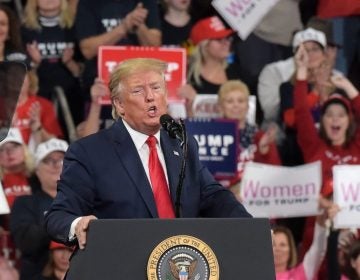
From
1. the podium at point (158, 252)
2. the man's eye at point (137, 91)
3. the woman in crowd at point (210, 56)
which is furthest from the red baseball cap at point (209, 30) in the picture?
the podium at point (158, 252)

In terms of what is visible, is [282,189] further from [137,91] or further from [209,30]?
[137,91]

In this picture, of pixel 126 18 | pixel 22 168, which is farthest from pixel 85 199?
pixel 126 18

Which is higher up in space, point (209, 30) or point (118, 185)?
point (209, 30)

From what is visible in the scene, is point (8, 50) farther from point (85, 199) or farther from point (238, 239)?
point (238, 239)

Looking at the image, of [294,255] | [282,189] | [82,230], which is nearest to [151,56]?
[282,189]

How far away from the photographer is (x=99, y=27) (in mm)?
8102

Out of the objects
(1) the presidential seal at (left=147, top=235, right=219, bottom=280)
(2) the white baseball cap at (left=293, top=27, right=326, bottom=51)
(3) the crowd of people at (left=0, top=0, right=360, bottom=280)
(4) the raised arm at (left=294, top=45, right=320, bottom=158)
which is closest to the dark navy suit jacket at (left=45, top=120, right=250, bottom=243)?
(1) the presidential seal at (left=147, top=235, right=219, bottom=280)

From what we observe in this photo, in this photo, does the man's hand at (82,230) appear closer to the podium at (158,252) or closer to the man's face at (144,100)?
the podium at (158,252)

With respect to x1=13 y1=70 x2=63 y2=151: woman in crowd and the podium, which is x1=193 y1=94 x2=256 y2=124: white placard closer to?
x1=13 y1=70 x2=63 y2=151: woman in crowd

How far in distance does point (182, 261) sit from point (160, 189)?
22.6 inches

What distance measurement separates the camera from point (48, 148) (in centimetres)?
735

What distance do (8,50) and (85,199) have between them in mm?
3727

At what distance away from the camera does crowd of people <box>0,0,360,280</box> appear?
720 cm

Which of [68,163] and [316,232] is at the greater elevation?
[68,163]
